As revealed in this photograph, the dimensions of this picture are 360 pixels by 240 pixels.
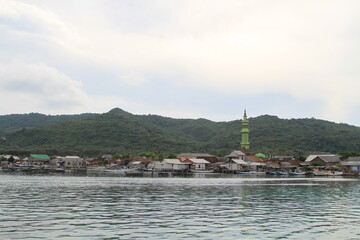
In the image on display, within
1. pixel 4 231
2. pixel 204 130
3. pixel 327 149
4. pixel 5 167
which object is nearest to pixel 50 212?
pixel 4 231

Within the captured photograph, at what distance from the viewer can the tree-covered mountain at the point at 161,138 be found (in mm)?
140250

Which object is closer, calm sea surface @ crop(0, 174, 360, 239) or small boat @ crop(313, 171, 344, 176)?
calm sea surface @ crop(0, 174, 360, 239)

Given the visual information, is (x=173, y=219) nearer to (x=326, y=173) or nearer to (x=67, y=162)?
(x=326, y=173)

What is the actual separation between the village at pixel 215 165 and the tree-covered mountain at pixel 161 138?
16.9 meters

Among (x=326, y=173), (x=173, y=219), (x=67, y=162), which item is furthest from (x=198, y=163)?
(x=173, y=219)

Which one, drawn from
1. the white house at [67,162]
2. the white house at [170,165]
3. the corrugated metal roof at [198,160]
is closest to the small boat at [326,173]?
the corrugated metal roof at [198,160]

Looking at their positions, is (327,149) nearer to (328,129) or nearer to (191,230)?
(328,129)

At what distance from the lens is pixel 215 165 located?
11138 centimetres

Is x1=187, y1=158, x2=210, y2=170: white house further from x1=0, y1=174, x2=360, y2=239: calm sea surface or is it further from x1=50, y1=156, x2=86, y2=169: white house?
x1=0, y1=174, x2=360, y2=239: calm sea surface

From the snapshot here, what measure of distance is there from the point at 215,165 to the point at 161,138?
53592mm

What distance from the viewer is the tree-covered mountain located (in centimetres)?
14025

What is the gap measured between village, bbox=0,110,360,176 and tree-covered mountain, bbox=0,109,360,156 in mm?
16945

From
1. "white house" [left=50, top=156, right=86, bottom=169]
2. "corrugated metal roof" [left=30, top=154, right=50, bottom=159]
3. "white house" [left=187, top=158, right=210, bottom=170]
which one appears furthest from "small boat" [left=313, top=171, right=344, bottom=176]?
"corrugated metal roof" [left=30, top=154, right=50, bottom=159]

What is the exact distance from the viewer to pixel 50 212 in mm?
20594
